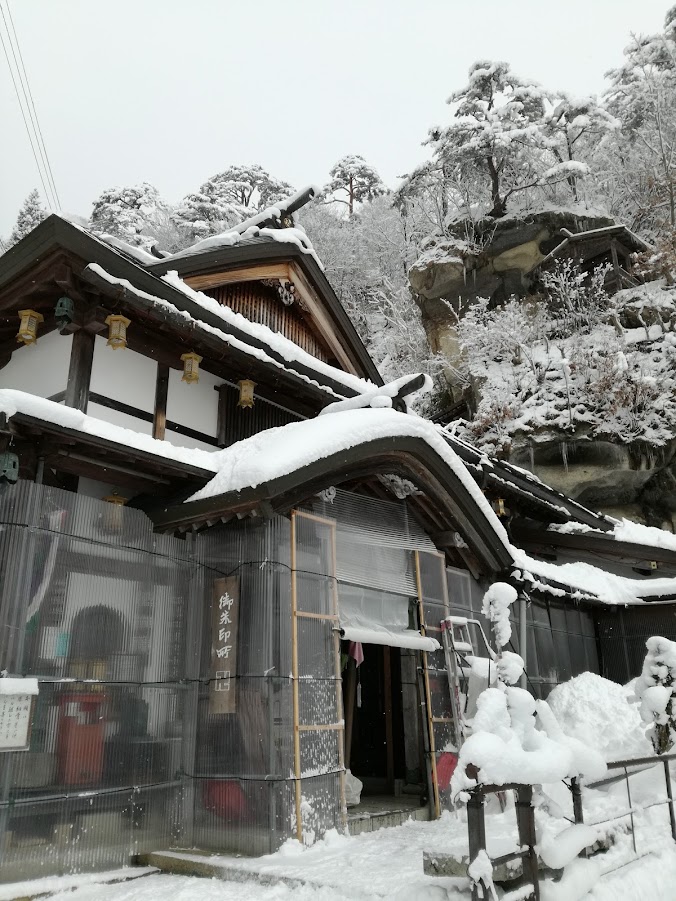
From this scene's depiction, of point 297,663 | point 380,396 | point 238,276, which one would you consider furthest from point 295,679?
point 238,276

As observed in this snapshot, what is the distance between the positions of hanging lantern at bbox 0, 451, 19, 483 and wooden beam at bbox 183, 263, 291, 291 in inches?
190

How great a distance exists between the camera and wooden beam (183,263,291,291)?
10849mm

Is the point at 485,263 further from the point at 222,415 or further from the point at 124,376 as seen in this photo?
the point at 124,376

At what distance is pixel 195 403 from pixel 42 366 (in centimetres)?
Result: 215

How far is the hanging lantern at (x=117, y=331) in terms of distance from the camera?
26.9 feet

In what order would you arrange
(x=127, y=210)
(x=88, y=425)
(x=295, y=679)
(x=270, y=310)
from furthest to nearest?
(x=127, y=210) → (x=270, y=310) → (x=295, y=679) → (x=88, y=425)

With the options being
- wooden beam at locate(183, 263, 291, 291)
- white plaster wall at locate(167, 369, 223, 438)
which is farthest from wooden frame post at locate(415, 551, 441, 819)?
wooden beam at locate(183, 263, 291, 291)

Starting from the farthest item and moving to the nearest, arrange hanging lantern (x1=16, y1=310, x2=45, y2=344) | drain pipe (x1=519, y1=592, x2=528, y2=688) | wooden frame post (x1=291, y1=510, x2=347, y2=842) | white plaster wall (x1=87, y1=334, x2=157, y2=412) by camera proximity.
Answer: drain pipe (x1=519, y1=592, x2=528, y2=688) → white plaster wall (x1=87, y1=334, x2=157, y2=412) → hanging lantern (x1=16, y1=310, x2=45, y2=344) → wooden frame post (x1=291, y1=510, x2=347, y2=842)

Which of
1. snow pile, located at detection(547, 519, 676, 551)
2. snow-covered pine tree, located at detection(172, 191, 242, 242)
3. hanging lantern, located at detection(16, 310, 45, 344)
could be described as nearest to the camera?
hanging lantern, located at detection(16, 310, 45, 344)

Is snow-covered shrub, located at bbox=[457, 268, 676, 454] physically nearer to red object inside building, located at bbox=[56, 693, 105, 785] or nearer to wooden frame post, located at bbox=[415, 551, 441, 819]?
wooden frame post, located at bbox=[415, 551, 441, 819]

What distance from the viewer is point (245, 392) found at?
9875 millimetres

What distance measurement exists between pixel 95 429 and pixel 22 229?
127 ft

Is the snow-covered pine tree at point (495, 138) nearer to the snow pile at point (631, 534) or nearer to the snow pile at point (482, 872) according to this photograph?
the snow pile at point (631, 534)

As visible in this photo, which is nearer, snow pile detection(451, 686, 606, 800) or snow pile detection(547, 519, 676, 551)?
snow pile detection(451, 686, 606, 800)
